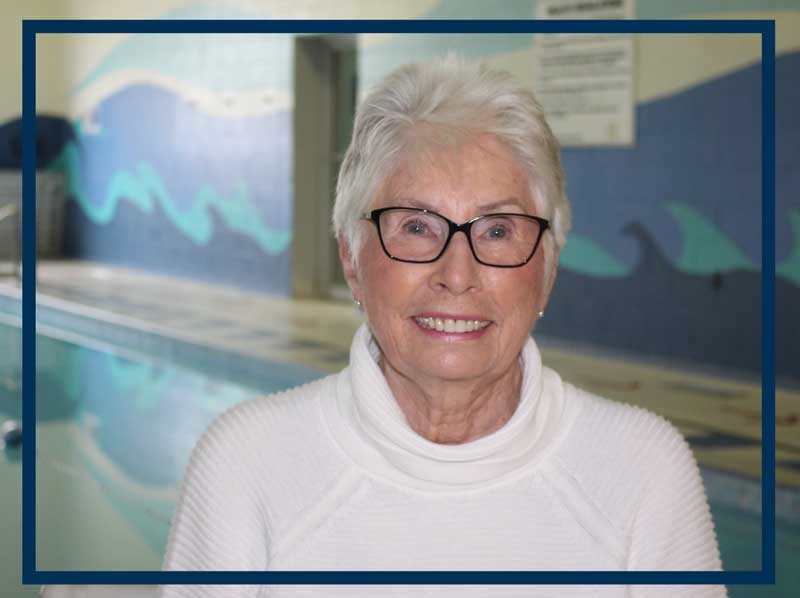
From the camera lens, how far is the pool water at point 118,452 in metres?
2.32

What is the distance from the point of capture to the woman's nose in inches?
32.8

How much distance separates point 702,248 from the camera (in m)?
4.64

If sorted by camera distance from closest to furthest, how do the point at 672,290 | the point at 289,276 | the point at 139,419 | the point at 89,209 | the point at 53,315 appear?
the point at 139,419 < the point at 672,290 < the point at 53,315 < the point at 289,276 < the point at 89,209

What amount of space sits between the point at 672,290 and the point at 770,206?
13.5 ft

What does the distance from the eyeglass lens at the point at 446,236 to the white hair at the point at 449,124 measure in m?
0.03

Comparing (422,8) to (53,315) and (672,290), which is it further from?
(53,315)

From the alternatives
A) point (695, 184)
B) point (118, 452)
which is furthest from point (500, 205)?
point (695, 184)

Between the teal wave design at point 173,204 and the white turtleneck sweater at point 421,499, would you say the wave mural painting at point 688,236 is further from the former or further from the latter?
the white turtleneck sweater at point 421,499

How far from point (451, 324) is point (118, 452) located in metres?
3.09

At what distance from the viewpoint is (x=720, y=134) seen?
14.8ft

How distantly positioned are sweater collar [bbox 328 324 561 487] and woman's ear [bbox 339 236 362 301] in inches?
1.9

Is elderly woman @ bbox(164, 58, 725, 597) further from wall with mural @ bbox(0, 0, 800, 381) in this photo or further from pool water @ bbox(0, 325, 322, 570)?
wall with mural @ bbox(0, 0, 800, 381)

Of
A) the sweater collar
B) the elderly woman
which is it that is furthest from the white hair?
the sweater collar

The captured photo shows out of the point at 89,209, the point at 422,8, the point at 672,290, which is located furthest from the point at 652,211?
the point at 89,209
